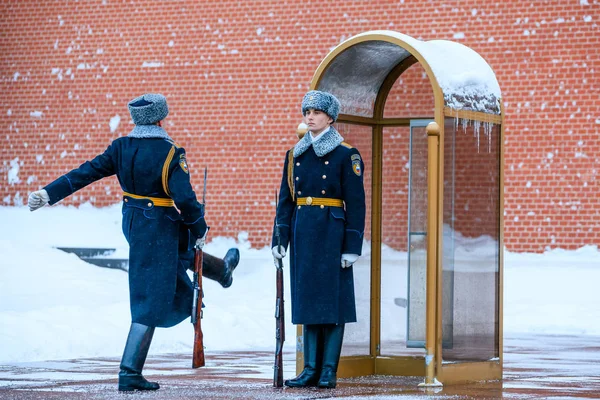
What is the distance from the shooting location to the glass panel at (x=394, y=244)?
7.06 m

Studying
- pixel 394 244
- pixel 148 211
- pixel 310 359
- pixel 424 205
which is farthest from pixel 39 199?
pixel 424 205

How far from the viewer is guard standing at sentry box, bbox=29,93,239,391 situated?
19.8 ft

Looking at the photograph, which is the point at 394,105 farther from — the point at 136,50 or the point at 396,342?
the point at 136,50

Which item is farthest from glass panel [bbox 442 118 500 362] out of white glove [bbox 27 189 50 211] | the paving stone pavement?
white glove [bbox 27 189 50 211]

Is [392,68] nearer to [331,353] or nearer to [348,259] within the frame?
[348,259]

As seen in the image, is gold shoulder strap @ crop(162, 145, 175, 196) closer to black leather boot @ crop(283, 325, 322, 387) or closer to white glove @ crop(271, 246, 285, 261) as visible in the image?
white glove @ crop(271, 246, 285, 261)

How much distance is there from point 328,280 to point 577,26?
8.23 m

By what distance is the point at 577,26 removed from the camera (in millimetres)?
13461

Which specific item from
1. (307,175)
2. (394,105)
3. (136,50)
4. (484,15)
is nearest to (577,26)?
(484,15)

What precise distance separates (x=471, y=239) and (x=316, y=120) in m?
1.15

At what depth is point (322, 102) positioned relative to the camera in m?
6.30

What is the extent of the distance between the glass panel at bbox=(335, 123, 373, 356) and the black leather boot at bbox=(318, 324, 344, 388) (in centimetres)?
58

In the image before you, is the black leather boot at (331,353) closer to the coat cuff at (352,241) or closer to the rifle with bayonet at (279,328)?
the rifle with bayonet at (279,328)

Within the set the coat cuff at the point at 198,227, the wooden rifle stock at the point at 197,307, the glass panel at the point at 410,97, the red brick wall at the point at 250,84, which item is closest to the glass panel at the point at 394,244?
the glass panel at the point at 410,97
